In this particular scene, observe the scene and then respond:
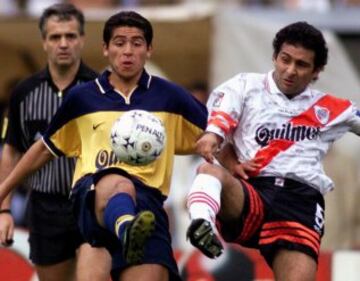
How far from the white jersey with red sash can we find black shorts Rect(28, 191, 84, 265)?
1803 mm

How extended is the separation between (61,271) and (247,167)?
6.70 ft

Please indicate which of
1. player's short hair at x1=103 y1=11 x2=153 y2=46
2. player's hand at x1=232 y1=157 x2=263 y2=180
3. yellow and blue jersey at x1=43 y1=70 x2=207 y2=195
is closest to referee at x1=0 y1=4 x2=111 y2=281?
yellow and blue jersey at x1=43 y1=70 x2=207 y2=195

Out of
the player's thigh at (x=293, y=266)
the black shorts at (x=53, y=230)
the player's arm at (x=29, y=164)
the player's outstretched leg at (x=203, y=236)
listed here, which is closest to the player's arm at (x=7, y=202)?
the black shorts at (x=53, y=230)

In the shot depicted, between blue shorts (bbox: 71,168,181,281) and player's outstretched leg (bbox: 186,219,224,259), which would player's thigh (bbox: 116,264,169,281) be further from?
player's outstretched leg (bbox: 186,219,224,259)

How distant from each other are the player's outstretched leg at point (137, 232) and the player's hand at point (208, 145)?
0.61m

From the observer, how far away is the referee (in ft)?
35.4

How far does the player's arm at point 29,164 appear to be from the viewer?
9.63m

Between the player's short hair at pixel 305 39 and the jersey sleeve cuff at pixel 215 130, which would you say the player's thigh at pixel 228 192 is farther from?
the player's short hair at pixel 305 39

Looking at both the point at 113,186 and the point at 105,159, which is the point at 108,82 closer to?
the point at 105,159

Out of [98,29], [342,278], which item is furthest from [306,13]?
[342,278]

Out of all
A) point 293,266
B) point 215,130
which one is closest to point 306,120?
point 215,130

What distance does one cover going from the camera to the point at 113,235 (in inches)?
353

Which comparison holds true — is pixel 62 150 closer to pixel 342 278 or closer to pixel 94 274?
pixel 94 274

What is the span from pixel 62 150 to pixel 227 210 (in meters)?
1.08
